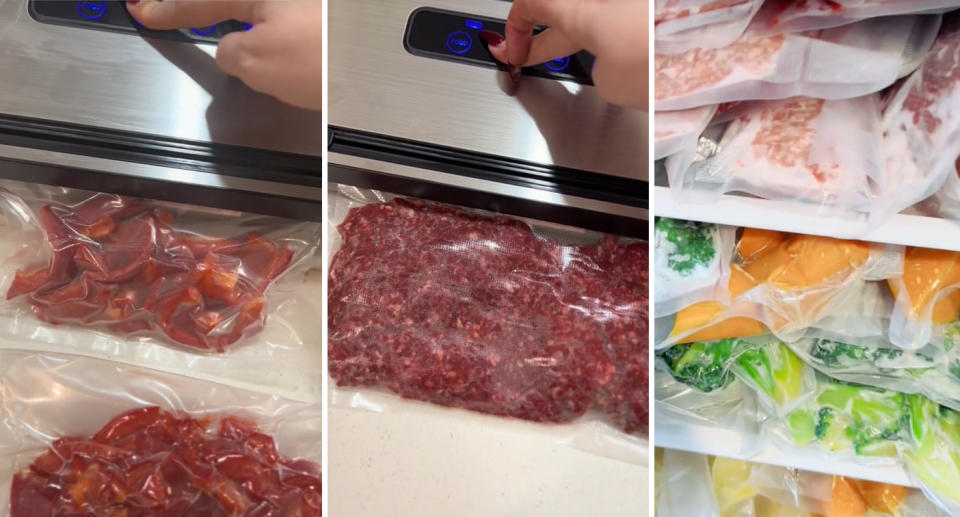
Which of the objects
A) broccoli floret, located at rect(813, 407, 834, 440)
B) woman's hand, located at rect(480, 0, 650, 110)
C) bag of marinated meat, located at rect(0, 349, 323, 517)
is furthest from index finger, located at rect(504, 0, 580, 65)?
broccoli floret, located at rect(813, 407, 834, 440)

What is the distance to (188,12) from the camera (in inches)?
24.8

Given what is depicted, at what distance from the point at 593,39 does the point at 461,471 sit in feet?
1.45

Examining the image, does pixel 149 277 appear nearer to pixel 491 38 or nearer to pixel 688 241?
pixel 491 38

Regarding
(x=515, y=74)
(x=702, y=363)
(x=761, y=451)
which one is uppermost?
(x=515, y=74)

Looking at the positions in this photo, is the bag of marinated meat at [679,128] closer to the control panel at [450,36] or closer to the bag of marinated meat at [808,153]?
the bag of marinated meat at [808,153]

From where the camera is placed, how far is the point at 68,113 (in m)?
0.64

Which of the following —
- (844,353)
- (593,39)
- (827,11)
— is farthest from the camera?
(844,353)

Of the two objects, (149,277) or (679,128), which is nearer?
(679,128)

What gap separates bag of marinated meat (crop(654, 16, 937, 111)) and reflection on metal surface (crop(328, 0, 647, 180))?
0.38ft

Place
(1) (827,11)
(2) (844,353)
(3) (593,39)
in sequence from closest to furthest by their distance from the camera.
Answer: (1) (827,11) < (3) (593,39) < (2) (844,353)

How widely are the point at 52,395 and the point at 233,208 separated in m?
0.29

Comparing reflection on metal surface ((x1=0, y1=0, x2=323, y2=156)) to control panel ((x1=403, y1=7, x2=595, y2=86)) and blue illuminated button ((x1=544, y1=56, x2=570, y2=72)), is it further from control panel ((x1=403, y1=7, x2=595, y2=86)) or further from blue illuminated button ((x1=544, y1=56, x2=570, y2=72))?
blue illuminated button ((x1=544, y1=56, x2=570, y2=72))

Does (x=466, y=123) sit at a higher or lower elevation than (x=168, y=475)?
higher

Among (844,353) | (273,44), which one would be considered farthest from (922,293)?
(273,44)
